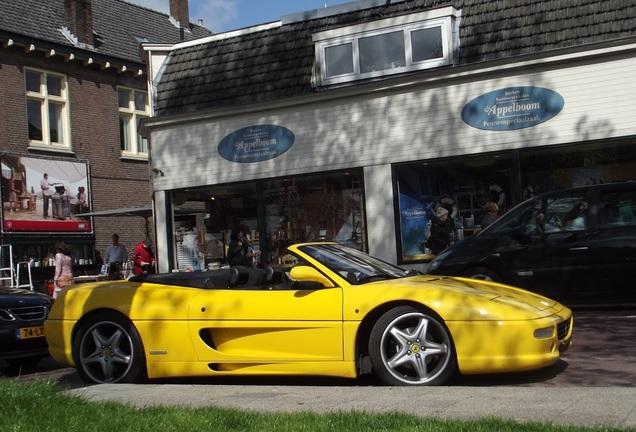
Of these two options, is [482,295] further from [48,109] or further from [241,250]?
[48,109]

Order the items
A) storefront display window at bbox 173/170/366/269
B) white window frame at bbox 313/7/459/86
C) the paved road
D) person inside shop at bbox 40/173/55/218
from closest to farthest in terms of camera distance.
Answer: the paved road
white window frame at bbox 313/7/459/86
storefront display window at bbox 173/170/366/269
person inside shop at bbox 40/173/55/218

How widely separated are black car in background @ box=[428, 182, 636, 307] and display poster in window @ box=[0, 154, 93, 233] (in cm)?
1599

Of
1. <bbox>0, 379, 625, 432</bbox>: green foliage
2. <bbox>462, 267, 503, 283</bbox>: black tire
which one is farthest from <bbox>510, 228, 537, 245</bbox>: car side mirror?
<bbox>0, 379, 625, 432</bbox>: green foliage

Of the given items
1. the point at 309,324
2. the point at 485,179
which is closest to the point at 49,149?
the point at 485,179

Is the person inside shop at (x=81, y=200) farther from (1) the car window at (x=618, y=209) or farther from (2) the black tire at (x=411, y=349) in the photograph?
(2) the black tire at (x=411, y=349)

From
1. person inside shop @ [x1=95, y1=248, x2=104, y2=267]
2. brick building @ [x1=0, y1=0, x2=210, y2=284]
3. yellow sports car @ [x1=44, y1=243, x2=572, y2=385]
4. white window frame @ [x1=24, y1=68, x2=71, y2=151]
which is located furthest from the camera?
person inside shop @ [x1=95, y1=248, x2=104, y2=267]

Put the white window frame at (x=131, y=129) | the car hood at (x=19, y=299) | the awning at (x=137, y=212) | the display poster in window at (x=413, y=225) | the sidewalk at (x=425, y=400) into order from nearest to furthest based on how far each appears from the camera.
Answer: the sidewalk at (x=425, y=400) → the car hood at (x=19, y=299) → the display poster in window at (x=413, y=225) → the awning at (x=137, y=212) → the white window frame at (x=131, y=129)

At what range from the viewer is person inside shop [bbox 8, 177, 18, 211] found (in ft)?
77.7

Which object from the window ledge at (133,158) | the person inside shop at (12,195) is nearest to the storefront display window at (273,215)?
the person inside shop at (12,195)

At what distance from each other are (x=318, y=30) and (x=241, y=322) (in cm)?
1012

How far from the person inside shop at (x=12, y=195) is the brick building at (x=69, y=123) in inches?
1.6

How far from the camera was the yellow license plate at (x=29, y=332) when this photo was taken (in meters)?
9.39

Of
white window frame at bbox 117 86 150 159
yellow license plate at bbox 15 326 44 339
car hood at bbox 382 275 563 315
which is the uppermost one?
white window frame at bbox 117 86 150 159

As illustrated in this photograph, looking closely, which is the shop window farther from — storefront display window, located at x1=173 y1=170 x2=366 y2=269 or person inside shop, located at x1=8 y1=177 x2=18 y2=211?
person inside shop, located at x1=8 y1=177 x2=18 y2=211
